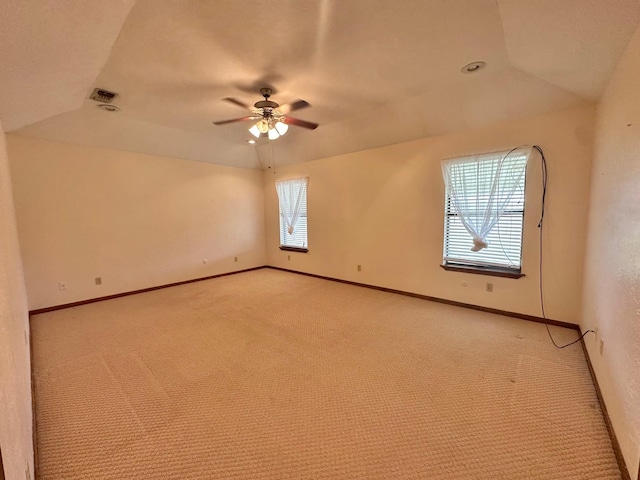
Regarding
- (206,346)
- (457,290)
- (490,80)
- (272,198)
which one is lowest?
(206,346)

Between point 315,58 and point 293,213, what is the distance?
11.8 ft

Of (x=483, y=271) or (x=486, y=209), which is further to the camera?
(x=483, y=271)

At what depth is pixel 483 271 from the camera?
3.52 meters

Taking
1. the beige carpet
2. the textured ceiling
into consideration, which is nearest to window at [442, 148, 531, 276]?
the textured ceiling

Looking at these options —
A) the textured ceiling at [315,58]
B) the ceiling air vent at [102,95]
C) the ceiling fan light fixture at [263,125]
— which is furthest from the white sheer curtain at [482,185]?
the ceiling air vent at [102,95]

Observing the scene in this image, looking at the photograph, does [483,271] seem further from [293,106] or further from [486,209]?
[293,106]

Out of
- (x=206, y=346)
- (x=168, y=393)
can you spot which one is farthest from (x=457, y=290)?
(x=168, y=393)

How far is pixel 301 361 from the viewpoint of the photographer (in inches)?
95.6

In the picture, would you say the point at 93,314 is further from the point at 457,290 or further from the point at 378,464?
the point at 457,290

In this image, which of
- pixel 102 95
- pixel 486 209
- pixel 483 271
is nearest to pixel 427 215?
pixel 486 209

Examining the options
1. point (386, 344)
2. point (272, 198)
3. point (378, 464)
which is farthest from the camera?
point (272, 198)

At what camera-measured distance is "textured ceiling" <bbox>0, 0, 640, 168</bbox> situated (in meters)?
1.62

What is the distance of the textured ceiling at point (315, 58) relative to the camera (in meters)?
1.62

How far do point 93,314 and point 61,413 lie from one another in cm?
222
